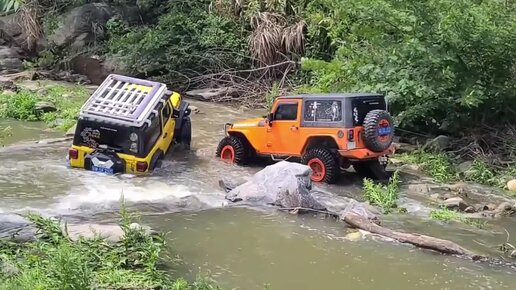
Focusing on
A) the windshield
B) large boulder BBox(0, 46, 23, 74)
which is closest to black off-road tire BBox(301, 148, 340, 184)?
the windshield

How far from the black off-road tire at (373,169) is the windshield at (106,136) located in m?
3.79

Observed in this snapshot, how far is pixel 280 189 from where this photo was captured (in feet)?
32.6

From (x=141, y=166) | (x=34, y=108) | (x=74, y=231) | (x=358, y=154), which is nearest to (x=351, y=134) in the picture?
(x=358, y=154)

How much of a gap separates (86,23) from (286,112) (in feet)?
50.9

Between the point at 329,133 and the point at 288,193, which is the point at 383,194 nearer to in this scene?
the point at 329,133

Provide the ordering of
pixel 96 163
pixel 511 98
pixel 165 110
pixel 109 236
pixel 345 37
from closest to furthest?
pixel 109 236 → pixel 96 163 → pixel 165 110 → pixel 511 98 → pixel 345 37

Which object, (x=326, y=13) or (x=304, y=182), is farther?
(x=326, y=13)

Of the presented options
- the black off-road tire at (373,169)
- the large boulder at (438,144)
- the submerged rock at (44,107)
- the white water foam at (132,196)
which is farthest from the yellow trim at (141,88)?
the submerged rock at (44,107)

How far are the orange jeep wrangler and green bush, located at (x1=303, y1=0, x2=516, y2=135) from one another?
1.94 m

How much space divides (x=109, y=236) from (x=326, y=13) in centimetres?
1419

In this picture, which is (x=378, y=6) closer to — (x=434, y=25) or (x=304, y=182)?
(x=434, y=25)

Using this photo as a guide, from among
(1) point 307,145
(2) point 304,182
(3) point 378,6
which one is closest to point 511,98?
(3) point 378,6

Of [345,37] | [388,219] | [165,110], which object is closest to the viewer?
[388,219]

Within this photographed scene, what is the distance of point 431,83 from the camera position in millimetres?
12938
